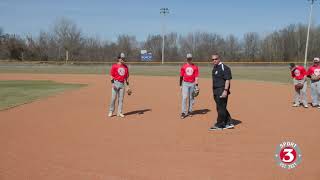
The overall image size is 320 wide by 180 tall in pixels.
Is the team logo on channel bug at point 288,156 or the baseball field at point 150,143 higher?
the team logo on channel bug at point 288,156

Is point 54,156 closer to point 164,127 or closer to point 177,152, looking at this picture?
point 177,152

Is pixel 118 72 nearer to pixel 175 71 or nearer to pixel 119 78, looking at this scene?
pixel 119 78

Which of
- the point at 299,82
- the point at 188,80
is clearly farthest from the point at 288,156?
the point at 299,82

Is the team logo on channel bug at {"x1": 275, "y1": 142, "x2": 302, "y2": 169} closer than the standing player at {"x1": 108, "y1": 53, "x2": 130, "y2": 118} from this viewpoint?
Yes

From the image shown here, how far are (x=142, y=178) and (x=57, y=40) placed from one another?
315 ft

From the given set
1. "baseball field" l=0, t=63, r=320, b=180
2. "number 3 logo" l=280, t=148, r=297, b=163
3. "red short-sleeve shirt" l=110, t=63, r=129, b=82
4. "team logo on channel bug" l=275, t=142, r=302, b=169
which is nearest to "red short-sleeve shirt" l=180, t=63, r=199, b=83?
"baseball field" l=0, t=63, r=320, b=180

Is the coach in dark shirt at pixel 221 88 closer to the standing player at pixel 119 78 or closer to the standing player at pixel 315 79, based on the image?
the standing player at pixel 119 78

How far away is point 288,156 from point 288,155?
0.06 metres

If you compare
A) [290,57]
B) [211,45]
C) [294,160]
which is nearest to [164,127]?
[294,160]

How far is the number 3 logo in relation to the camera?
653 cm

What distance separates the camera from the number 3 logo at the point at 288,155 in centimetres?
653

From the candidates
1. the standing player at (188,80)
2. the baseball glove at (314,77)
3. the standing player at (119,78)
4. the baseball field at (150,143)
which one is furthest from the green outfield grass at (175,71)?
the standing player at (119,78)

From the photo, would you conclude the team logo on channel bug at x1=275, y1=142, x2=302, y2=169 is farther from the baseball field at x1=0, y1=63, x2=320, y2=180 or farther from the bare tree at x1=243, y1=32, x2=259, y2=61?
the bare tree at x1=243, y1=32, x2=259, y2=61

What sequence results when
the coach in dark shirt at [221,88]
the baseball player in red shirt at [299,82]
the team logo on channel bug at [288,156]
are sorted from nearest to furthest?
1. the team logo on channel bug at [288,156]
2. the coach in dark shirt at [221,88]
3. the baseball player in red shirt at [299,82]
